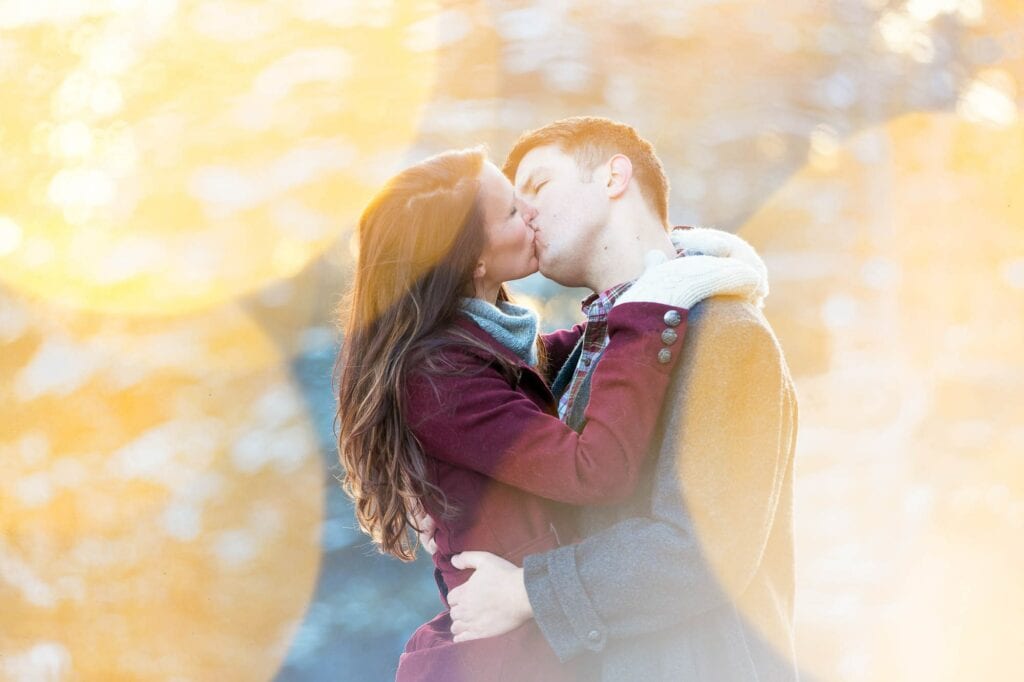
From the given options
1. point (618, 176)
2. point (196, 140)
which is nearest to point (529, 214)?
point (618, 176)

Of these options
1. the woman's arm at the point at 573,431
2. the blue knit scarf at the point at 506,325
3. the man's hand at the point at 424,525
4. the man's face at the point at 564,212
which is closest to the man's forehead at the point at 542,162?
the man's face at the point at 564,212

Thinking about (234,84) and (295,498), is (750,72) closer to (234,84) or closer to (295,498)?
(234,84)

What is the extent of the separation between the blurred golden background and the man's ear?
1183mm

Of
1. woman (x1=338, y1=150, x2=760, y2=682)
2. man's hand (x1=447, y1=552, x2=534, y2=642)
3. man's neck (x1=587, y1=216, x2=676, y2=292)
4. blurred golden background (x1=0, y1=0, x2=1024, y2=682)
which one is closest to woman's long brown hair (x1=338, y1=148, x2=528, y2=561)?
woman (x1=338, y1=150, x2=760, y2=682)

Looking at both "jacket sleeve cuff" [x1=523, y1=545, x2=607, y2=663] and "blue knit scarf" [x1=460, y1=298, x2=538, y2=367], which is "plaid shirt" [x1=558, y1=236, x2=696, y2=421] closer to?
"blue knit scarf" [x1=460, y1=298, x2=538, y2=367]

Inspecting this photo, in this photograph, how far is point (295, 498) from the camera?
106 inches

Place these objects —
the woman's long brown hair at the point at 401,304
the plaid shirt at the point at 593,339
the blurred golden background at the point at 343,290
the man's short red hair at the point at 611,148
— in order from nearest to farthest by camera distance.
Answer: the woman's long brown hair at the point at 401,304, the plaid shirt at the point at 593,339, the man's short red hair at the point at 611,148, the blurred golden background at the point at 343,290

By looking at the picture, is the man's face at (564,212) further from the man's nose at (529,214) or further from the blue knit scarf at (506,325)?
the blue knit scarf at (506,325)

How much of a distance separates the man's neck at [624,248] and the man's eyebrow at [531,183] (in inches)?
6.1

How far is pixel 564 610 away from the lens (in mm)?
1338

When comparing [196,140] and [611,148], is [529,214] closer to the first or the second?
[611,148]

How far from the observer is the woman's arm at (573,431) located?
132 centimetres

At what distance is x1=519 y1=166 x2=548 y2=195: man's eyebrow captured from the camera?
1.68m

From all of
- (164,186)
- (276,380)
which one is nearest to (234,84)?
(164,186)
